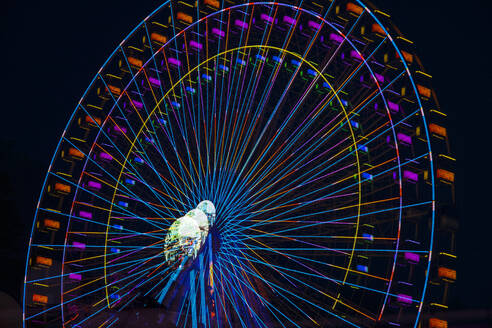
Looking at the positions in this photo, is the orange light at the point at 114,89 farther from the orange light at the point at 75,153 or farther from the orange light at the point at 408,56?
the orange light at the point at 408,56

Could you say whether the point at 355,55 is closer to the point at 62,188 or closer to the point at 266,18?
the point at 266,18

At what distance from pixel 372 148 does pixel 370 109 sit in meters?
0.98

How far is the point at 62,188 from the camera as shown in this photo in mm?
20859

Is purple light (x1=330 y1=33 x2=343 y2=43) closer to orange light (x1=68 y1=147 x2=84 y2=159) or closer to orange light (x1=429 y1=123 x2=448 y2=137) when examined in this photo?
orange light (x1=429 y1=123 x2=448 y2=137)

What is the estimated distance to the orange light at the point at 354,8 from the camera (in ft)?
55.9

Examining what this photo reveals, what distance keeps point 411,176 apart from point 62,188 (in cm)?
1051

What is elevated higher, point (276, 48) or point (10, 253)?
point (276, 48)

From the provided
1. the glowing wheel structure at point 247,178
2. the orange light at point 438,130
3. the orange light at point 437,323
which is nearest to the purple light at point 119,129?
the glowing wheel structure at point 247,178

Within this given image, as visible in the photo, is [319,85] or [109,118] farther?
[109,118]

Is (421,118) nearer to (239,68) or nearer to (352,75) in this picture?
(352,75)

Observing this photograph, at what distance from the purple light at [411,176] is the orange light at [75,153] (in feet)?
32.6

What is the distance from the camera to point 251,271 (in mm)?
15023

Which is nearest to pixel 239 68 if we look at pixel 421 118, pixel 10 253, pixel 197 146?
pixel 197 146

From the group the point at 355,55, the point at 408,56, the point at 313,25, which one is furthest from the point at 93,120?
the point at 408,56
